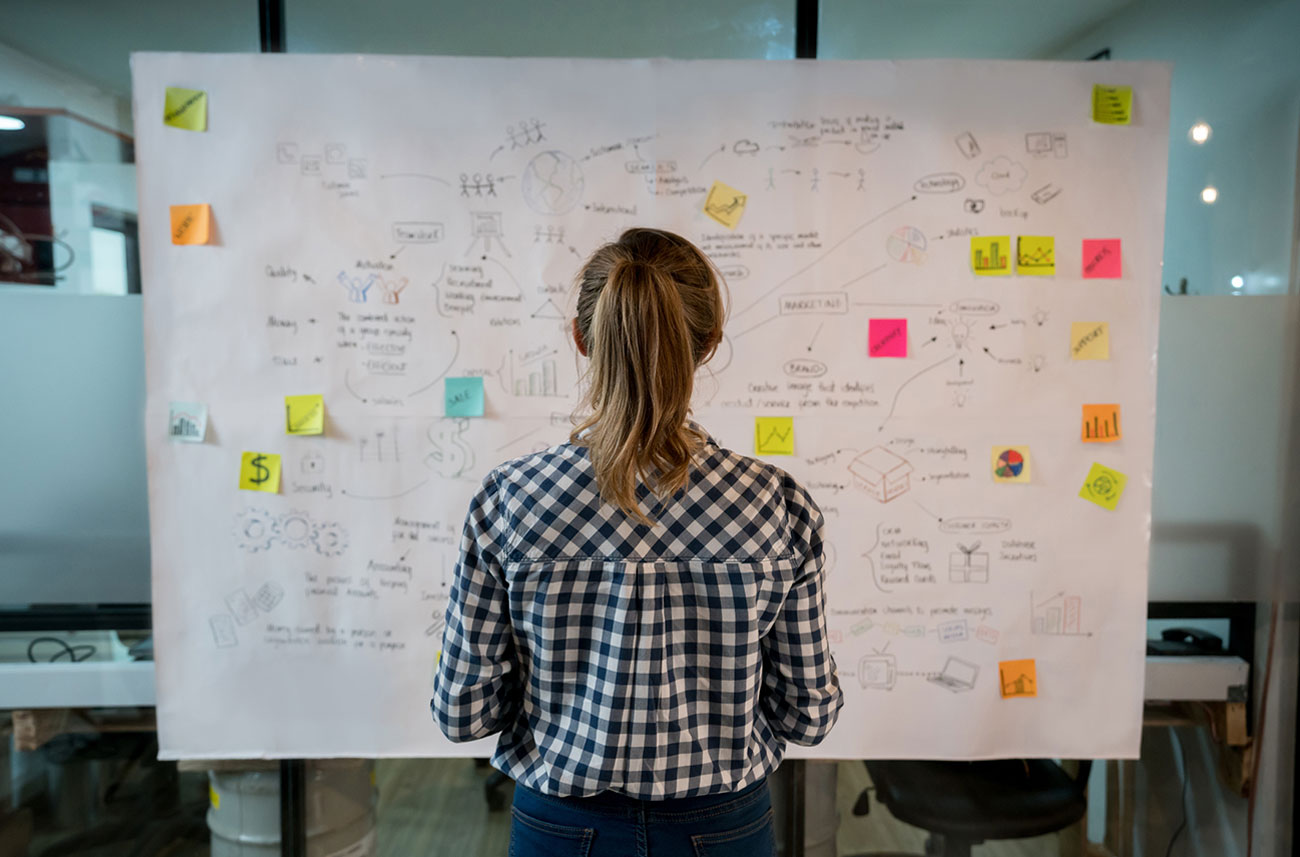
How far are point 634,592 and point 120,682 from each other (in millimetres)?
1573

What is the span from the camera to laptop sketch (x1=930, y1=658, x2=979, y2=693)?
1.77 m

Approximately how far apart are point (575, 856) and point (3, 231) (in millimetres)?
1881

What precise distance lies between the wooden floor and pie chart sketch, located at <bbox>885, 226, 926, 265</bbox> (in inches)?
51.7

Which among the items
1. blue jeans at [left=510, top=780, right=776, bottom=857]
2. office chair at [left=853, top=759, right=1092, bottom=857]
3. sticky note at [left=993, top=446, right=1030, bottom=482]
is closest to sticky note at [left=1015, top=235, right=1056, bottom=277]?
sticky note at [left=993, top=446, right=1030, bottom=482]

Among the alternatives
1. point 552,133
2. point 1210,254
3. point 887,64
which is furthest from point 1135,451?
point 552,133

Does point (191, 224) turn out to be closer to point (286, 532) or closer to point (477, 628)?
point (286, 532)

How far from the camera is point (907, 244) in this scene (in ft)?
5.65

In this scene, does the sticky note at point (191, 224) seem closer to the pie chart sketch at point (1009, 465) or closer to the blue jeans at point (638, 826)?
the blue jeans at point (638, 826)

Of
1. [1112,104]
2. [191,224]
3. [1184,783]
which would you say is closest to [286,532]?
[191,224]

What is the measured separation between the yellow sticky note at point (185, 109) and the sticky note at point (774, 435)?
1.36 meters

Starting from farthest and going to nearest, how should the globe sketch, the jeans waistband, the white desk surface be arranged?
the white desk surface
the globe sketch
the jeans waistband

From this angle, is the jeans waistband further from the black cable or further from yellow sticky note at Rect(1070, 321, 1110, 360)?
the black cable

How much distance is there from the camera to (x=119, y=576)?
6.09ft

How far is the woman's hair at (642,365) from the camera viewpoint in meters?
0.90
